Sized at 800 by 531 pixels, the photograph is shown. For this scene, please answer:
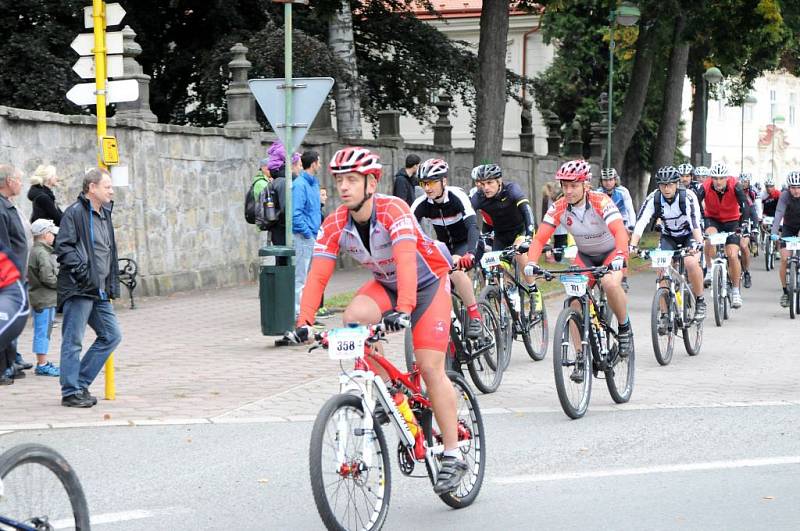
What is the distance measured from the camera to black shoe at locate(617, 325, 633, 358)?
34.3 ft

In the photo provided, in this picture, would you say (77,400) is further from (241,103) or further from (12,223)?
(241,103)

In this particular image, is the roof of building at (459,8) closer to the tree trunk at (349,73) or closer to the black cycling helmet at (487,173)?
the tree trunk at (349,73)

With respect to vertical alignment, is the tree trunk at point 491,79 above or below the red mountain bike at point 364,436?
above

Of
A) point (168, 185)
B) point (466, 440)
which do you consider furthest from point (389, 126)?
point (466, 440)

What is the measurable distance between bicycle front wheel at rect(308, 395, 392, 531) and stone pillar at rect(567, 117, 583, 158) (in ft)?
131

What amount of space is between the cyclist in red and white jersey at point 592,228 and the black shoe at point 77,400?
3.34m

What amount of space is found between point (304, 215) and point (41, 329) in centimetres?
428

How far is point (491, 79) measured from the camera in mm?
23797

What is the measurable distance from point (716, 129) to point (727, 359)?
184 ft

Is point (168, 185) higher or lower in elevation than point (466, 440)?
higher

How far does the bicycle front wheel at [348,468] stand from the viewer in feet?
18.9

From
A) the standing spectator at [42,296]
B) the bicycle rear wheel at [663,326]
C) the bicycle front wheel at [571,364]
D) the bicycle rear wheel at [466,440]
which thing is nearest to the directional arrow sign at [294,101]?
the standing spectator at [42,296]

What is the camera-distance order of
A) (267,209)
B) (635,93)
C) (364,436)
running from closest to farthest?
(364,436) → (267,209) → (635,93)

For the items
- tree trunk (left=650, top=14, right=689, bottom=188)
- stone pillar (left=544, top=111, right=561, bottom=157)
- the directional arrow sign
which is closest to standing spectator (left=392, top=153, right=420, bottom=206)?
the directional arrow sign
